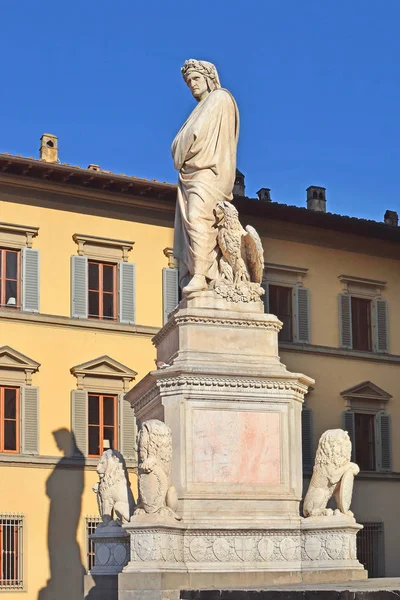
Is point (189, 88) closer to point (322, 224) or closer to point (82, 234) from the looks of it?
point (82, 234)

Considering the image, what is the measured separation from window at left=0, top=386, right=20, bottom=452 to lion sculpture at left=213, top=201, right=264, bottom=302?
18.0 m

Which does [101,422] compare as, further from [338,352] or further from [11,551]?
[338,352]

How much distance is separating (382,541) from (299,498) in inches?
914

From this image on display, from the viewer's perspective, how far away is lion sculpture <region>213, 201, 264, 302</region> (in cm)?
1636

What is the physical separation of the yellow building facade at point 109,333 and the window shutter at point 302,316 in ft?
0.09

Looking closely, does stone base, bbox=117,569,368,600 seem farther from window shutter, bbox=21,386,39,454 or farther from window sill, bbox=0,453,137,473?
window shutter, bbox=21,386,39,454

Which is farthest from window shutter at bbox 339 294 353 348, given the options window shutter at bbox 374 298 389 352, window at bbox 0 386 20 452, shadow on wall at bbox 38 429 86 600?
window at bbox 0 386 20 452

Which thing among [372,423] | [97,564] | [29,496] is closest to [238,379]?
[97,564]

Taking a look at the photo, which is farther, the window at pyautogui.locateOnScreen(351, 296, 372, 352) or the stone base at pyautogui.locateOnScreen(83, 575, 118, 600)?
the window at pyautogui.locateOnScreen(351, 296, 372, 352)

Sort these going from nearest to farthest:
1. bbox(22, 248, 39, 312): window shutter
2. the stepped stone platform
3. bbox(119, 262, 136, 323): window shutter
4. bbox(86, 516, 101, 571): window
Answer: the stepped stone platform → bbox(86, 516, 101, 571): window → bbox(22, 248, 39, 312): window shutter → bbox(119, 262, 136, 323): window shutter

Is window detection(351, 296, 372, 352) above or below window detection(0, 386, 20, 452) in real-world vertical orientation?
above

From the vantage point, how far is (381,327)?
40.8 metres

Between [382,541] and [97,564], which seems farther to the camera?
[382,541]

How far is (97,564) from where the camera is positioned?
1587cm
